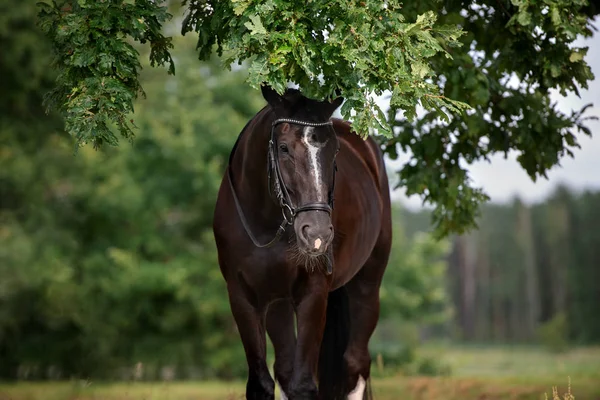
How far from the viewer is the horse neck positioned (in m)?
5.87

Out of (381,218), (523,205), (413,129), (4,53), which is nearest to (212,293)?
(4,53)

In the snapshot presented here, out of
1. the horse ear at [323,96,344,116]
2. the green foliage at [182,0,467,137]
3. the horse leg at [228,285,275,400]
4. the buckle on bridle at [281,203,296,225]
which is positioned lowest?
the horse leg at [228,285,275,400]

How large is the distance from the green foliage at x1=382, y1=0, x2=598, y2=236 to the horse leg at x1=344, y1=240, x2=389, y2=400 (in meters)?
1.38

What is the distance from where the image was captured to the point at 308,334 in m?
5.78

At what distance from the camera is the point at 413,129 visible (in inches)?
381

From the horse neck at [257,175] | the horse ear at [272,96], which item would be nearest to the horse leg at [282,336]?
the horse neck at [257,175]

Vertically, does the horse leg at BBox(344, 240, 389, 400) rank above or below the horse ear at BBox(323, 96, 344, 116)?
below

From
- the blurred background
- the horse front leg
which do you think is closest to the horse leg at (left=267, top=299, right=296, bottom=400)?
the horse front leg

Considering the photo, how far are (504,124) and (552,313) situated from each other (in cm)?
6468

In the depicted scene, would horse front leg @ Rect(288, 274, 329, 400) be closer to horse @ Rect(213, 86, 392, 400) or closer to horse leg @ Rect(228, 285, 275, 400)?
horse @ Rect(213, 86, 392, 400)

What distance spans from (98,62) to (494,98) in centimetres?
477

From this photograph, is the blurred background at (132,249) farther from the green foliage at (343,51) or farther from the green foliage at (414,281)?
the green foliage at (343,51)

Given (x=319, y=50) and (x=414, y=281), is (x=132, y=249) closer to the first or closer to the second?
(x=414, y=281)

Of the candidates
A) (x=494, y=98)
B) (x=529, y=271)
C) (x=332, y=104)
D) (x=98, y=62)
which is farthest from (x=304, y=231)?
(x=529, y=271)
